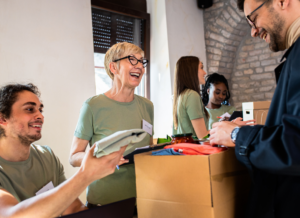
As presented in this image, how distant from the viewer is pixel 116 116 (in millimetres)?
1363

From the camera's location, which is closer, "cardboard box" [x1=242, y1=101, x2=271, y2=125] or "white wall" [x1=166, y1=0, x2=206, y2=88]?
"cardboard box" [x1=242, y1=101, x2=271, y2=125]

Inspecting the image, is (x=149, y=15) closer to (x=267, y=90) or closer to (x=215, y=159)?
(x=267, y=90)

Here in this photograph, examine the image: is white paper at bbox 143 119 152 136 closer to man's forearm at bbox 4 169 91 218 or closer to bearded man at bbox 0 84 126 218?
bearded man at bbox 0 84 126 218

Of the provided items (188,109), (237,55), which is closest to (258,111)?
(188,109)

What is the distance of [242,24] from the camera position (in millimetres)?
3648

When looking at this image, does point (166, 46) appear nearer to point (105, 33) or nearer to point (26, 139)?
point (105, 33)

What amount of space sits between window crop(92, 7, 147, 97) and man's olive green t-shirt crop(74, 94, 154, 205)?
174cm

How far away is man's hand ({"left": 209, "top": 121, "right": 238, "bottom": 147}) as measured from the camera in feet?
2.55

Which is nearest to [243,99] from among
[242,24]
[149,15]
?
[242,24]

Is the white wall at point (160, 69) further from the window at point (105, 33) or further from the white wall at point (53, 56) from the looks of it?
the white wall at point (53, 56)

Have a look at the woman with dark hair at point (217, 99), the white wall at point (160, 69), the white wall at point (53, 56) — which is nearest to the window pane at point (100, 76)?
the white wall at point (53, 56)

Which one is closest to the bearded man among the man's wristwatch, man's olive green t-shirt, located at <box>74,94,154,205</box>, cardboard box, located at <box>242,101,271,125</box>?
man's olive green t-shirt, located at <box>74,94,154,205</box>

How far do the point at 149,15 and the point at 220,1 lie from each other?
1032 millimetres

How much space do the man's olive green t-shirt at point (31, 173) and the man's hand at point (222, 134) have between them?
0.85 metres
